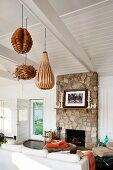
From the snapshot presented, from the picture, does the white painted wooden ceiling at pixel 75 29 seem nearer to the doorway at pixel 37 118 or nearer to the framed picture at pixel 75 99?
the framed picture at pixel 75 99

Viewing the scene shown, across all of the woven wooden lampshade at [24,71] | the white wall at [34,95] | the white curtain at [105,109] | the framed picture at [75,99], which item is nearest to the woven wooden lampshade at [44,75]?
the woven wooden lampshade at [24,71]

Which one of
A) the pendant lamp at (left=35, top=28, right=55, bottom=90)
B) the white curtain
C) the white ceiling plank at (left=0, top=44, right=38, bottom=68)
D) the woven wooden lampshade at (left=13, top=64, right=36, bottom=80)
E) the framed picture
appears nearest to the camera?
the woven wooden lampshade at (left=13, top=64, right=36, bottom=80)

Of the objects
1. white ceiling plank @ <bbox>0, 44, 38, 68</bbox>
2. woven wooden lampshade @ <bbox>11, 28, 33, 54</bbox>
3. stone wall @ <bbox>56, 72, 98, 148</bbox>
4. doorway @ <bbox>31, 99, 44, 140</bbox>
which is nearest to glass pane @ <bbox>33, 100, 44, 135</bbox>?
doorway @ <bbox>31, 99, 44, 140</bbox>

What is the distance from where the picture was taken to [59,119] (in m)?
7.64

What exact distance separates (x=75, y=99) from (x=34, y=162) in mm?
3861

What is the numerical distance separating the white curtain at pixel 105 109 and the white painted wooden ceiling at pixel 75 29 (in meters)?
0.43

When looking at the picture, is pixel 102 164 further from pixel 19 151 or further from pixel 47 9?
pixel 47 9

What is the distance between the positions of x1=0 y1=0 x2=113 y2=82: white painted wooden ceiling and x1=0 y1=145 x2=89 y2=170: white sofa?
8.09 feet

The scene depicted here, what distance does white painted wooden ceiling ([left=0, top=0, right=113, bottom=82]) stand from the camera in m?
4.09

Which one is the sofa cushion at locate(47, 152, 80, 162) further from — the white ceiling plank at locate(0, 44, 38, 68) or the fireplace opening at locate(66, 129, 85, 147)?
the fireplace opening at locate(66, 129, 85, 147)

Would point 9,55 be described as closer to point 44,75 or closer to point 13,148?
point 44,75

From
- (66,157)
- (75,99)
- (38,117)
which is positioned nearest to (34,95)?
(38,117)

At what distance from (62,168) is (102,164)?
1.55 metres

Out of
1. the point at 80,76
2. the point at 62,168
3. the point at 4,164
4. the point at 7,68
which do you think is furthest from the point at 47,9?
the point at 7,68
